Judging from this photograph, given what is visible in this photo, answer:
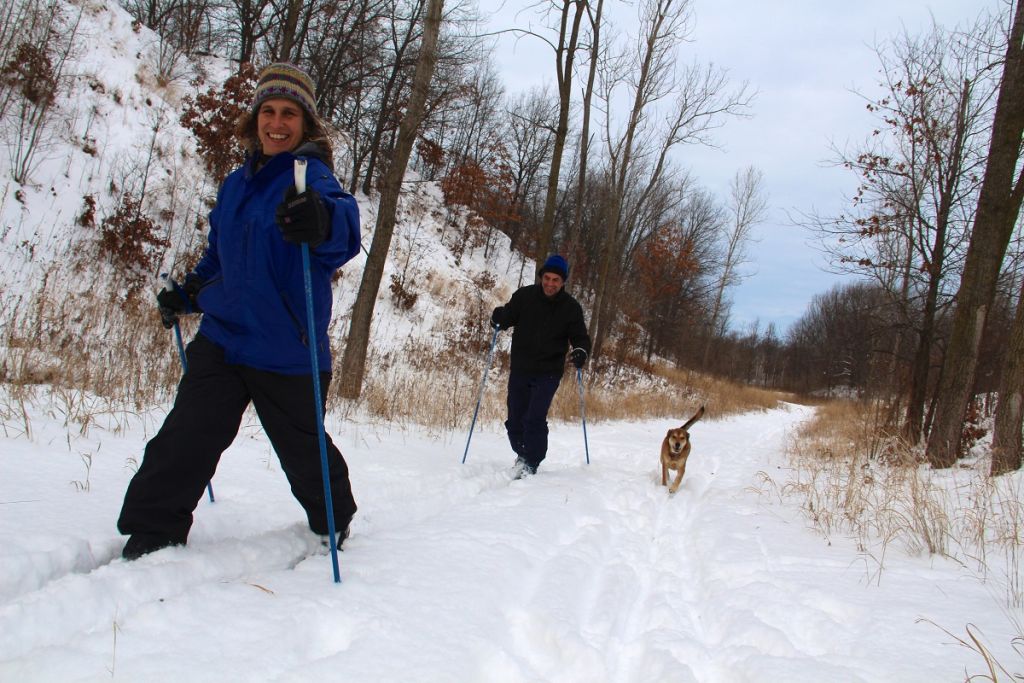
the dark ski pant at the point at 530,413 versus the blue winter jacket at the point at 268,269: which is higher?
the blue winter jacket at the point at 268,269

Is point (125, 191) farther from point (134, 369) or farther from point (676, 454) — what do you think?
point (676, 454)

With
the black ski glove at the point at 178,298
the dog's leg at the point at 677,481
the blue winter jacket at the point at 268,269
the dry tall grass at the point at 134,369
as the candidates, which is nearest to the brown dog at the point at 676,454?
the dog's leg at the point at 677,481

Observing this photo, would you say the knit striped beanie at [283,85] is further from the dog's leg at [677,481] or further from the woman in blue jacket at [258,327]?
the dog's leg at [677,481]

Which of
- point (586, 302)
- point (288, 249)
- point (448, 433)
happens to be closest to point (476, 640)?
point (288, 249)

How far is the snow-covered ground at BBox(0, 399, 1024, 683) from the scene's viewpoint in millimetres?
1674

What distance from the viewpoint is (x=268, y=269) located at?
2.17 m

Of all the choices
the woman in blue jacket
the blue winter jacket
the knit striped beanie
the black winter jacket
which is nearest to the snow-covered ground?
the woman in blue jacket

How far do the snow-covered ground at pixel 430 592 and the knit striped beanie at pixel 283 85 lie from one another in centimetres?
197

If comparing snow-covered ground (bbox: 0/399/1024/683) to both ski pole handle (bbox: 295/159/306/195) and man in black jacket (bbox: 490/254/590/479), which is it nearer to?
man in black jacket (bbox: 490/254/590/479)

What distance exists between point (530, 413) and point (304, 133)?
3.45 meters

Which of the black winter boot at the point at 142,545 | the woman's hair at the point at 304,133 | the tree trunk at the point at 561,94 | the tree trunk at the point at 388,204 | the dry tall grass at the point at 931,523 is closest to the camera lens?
the black winter boot at the point at 142,545

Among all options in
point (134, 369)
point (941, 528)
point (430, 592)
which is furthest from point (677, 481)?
point (134, 369)

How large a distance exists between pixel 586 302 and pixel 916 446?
65.7 feet

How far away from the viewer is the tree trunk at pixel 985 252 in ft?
20.6
